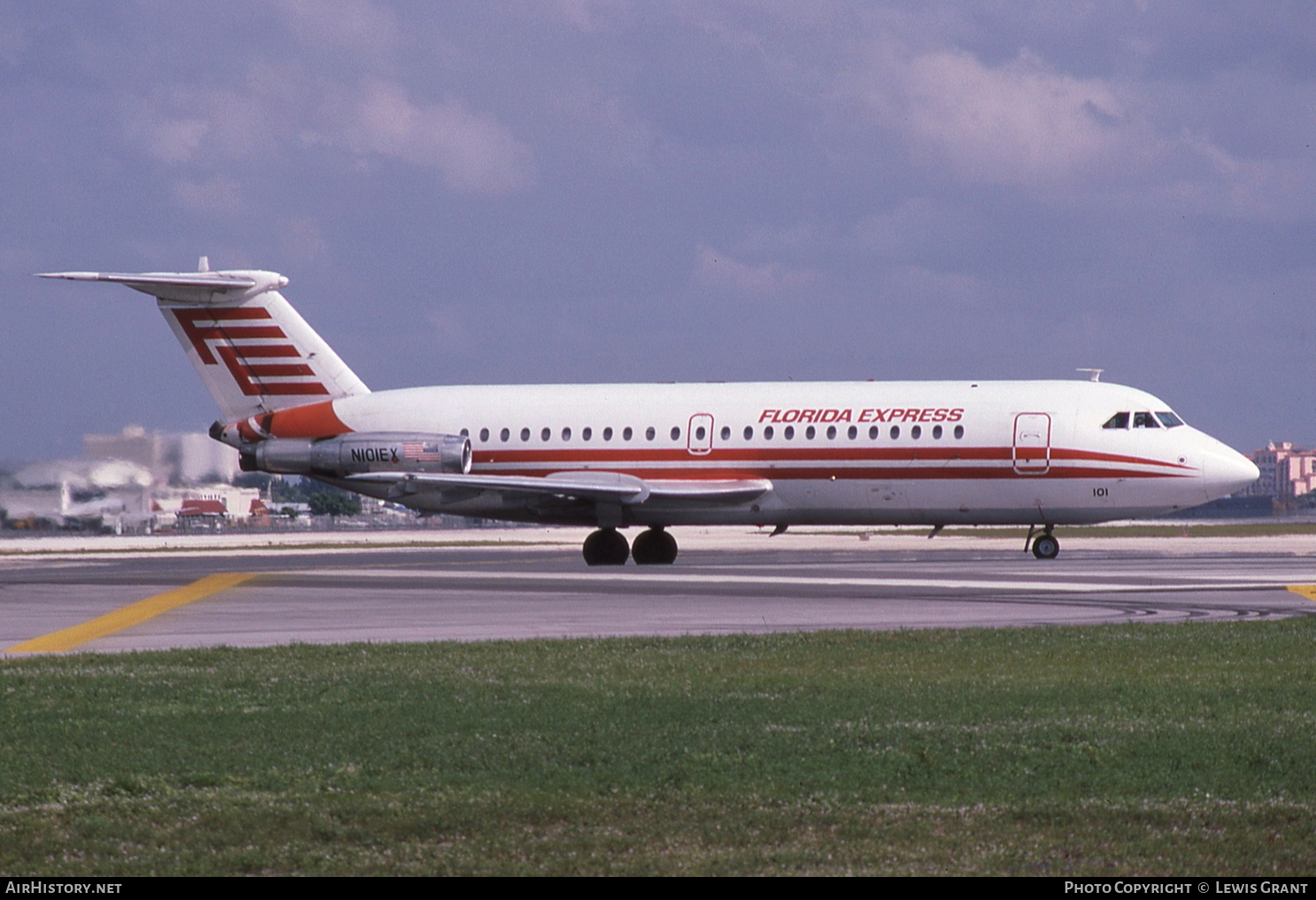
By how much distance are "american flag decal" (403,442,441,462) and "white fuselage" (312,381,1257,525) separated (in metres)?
0.94

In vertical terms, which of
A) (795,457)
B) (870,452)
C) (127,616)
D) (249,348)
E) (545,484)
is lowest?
(127,616)

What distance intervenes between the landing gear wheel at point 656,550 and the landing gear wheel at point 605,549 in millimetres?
670

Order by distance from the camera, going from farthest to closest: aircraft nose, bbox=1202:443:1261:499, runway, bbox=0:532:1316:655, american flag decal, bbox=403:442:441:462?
american flag decal, bbox=403:442:441:462, aircraft nose, bbox=1202:443:1261:499, runway, bbox=0:532:1316:655

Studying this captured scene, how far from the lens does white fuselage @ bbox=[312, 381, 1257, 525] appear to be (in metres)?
29.9

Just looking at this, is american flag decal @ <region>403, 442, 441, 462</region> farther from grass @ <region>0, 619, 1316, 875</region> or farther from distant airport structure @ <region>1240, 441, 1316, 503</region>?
distant airport structure @ <region>1240, 441, 1316, 503</region>

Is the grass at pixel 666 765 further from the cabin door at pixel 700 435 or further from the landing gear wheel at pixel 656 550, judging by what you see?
the landing gear wheel at pixel 656 550

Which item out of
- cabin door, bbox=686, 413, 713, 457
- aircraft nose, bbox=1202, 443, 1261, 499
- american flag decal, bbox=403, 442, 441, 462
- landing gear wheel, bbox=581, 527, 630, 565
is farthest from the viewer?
landing gear wheel, bbox=581, 527, 630, 565

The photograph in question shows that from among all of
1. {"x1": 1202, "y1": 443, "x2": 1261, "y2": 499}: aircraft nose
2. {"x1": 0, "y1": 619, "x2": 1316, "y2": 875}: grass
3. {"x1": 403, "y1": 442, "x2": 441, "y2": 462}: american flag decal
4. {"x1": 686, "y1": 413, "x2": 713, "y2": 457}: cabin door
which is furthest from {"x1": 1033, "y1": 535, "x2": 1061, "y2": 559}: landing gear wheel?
{"x1": 0, "y1": 619, "x2": 1316, "y2": 875}: grass

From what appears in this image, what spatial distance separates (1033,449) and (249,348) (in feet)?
56.4

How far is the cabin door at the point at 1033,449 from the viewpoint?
98.0 feet

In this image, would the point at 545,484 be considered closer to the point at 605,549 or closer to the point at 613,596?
the point at 605,549

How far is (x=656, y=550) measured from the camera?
33.8 m

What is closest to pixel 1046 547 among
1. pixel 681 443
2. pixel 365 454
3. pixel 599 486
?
pixel 681 443

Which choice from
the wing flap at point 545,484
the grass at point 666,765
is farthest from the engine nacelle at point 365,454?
the grass at point 666,765
